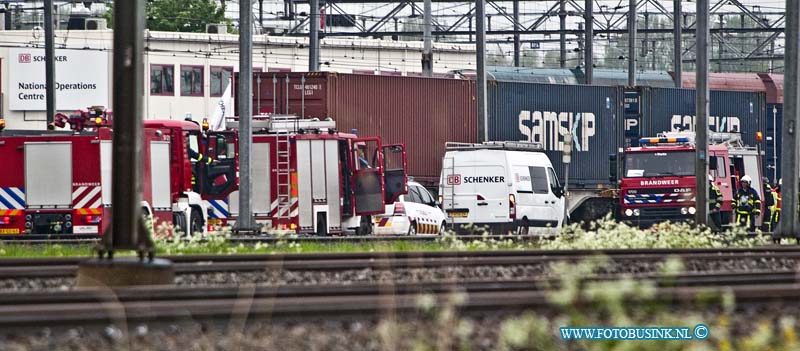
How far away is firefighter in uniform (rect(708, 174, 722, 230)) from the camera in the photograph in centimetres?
3168

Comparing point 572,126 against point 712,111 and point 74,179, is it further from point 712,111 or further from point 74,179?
point 74,179

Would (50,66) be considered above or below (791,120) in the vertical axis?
above

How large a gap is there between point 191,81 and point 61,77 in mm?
5247

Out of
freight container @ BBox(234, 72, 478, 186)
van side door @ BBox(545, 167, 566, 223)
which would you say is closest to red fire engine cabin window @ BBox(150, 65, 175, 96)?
freight container @ BBox(234, 72, 478, 186)

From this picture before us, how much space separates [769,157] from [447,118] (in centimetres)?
1157

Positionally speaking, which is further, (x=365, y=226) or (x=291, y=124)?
(x=365, y=226)

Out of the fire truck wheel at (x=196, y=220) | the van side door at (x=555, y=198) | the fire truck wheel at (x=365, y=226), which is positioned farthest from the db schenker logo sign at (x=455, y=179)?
the fire truck wheel at (x=196, y=220)

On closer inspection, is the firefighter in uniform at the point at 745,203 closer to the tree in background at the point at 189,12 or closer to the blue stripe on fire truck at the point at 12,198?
the blue stripe on fire truck at the point at 12,198

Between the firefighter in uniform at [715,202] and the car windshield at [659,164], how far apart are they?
698mm

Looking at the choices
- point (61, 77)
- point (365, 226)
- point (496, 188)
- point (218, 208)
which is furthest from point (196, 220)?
point (61, 77)

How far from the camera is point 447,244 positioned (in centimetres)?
2145

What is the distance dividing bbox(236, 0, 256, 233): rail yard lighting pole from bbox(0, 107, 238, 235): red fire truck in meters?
1.72

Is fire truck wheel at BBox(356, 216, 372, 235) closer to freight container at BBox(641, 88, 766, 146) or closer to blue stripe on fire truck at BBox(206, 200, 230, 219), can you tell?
blue stripe on fire truck at BBox(206, 200, 230, 219)

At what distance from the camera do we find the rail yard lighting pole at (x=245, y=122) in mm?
25500
